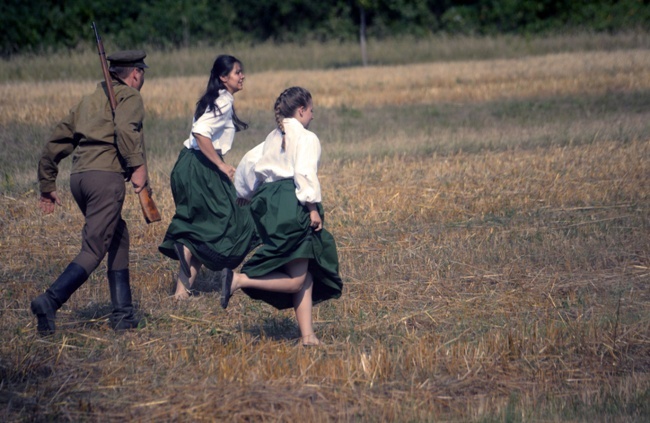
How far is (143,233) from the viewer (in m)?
8.64

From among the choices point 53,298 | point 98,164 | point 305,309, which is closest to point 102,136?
point 98,164

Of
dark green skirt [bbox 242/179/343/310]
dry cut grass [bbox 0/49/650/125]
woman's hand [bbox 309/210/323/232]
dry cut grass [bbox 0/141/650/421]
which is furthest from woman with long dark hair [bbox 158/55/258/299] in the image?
dry cut grass [bbox 0/49/650/125]

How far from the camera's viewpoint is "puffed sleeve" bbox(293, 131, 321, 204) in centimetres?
522

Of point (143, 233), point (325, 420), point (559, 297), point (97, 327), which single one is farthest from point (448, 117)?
point (325, 420)

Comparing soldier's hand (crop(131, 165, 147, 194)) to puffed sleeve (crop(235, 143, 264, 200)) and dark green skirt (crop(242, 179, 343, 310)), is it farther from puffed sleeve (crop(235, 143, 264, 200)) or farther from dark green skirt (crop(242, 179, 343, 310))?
dark green skirt (crop(242, 179, 343, 310))

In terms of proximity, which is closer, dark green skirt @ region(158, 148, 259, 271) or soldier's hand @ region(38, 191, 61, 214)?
soldier's hand @ region(38, 191, 61, 214)

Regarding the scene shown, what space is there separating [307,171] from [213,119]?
1.45m

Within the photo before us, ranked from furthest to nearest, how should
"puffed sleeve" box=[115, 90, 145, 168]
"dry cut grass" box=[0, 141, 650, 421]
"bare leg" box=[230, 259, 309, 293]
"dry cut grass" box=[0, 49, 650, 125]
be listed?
1. "dry cut grass" box=[0, 49, 650, 125]
2. "puffed sleeve" box=[115, 90, 145, 168]
3. "bare leg" box=[230, 259, 309, 293]
4. "dry cut grass" box=[0, 141, 650, 421]

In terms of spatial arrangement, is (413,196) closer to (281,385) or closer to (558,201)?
(558,201)

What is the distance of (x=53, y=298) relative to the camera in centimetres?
558

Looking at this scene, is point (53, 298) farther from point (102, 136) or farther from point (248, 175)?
point (248, 175)

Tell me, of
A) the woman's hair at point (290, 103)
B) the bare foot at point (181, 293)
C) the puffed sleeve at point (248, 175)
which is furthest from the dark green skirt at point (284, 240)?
the bare foot at point (181, 293)

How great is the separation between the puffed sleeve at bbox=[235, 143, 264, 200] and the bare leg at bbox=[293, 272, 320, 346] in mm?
701

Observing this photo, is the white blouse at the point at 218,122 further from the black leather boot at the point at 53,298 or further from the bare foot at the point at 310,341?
the bare foot at the point at 310,341
